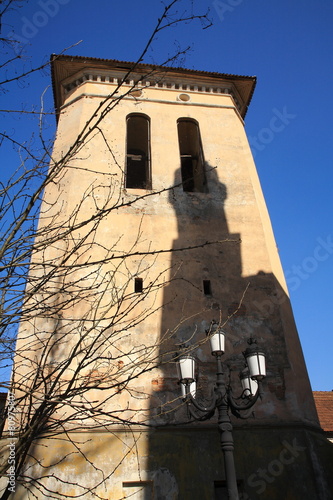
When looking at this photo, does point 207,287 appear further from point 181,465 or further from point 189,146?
point 189,146

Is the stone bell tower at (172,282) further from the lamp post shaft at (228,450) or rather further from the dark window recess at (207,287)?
the lamp post shaft at (228,450)

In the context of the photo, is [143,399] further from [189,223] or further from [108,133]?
[108,133]

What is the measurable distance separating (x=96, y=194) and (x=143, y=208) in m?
1.00

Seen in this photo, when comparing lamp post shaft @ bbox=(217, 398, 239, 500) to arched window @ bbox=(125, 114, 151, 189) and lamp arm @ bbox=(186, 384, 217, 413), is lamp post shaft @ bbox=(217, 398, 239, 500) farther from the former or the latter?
arched window @ bbox=(125, 114, 151, 189)

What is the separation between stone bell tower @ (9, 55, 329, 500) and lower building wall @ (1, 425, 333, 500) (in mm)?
16

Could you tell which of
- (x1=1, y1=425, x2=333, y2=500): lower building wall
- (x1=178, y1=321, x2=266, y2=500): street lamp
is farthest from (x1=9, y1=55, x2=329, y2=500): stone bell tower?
(x1=178, y1=321, x2=266, y2=500): street lamp

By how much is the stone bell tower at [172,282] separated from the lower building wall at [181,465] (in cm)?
2

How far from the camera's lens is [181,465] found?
550 cm

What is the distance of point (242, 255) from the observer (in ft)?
26.0

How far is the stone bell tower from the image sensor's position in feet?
17.8

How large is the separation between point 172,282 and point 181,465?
2924 millimetres

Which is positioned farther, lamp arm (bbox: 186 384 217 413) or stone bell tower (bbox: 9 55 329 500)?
stone bell tower (bbox: 9 55 329 500)

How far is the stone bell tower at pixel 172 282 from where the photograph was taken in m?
5.43

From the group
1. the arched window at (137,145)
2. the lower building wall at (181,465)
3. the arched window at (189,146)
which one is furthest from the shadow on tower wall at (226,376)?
the arched window at (137,145)
